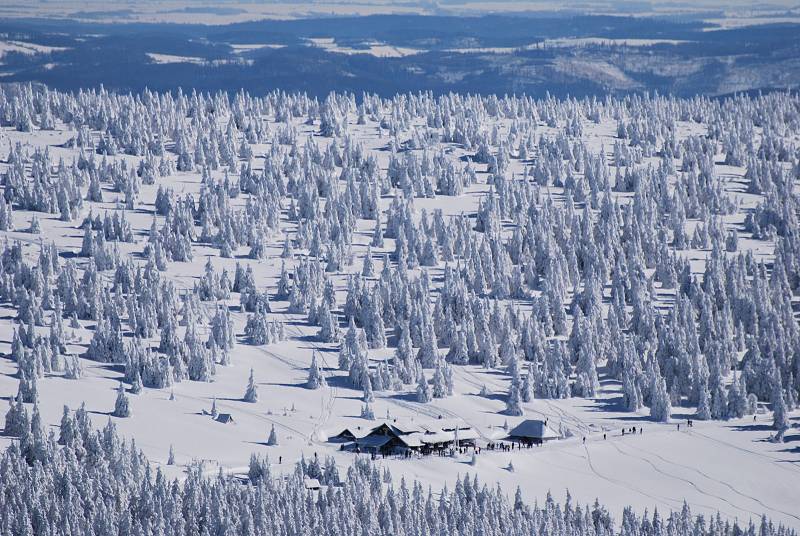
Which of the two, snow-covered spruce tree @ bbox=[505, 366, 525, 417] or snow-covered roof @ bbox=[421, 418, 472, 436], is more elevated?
snow-covered roof @ bbox=[421, 418, 472, 436]

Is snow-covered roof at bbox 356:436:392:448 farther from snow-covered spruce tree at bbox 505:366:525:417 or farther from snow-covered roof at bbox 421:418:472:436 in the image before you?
snow-covered spruce tree at bbox 505:366:525:417

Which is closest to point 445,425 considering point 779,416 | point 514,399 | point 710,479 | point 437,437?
point 437,437

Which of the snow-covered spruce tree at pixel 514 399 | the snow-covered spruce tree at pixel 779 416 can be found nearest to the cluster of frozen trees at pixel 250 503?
the snow-covered spruce tree at pixel 779 416

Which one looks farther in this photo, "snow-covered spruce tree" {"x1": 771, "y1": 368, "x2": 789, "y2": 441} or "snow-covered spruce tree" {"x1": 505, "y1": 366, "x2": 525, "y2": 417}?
"snow-covered spruce tree" {"x1": 505, "y1": 366, "x2": 525, "y2": 417}

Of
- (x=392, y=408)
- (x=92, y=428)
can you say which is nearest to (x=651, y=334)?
(x=392, y=408)

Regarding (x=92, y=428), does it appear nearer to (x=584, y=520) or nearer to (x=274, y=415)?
(x=274, y=415)

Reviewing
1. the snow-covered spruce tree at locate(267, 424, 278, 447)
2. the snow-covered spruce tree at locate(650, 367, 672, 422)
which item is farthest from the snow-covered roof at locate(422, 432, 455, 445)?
the snow-covered spruce tree at locate(650, 367, 672, 422)
